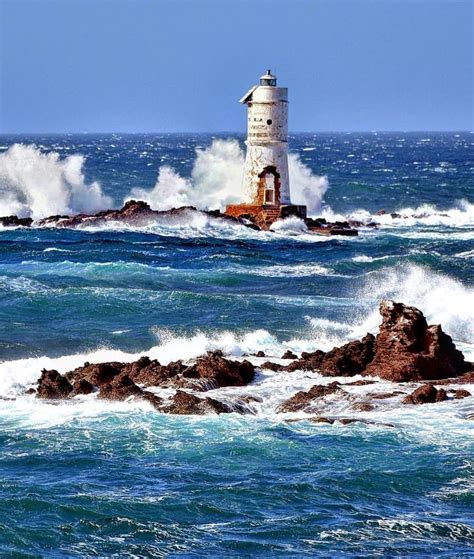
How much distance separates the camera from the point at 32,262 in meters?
39.6

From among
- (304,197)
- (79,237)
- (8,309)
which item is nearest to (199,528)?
(8,309)

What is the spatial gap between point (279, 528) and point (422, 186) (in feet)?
217

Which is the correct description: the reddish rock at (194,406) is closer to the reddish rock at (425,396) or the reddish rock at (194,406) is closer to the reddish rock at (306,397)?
the reddish rock at (306,397)

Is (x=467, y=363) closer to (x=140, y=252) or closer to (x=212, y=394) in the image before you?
(x=212, y=394)

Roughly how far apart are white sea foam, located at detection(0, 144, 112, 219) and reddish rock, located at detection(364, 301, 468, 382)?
125 feet

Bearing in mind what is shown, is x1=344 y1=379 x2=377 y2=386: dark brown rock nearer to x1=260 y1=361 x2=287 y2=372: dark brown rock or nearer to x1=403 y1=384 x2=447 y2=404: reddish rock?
x1=403 y1=384 x2=447 y2=404: reddish rock

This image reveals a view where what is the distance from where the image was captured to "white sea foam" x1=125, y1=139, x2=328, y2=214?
6188 cm

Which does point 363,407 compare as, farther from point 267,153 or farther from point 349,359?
point 267,153

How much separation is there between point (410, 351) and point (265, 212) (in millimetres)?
27779

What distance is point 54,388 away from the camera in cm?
2066

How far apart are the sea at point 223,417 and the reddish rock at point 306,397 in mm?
281

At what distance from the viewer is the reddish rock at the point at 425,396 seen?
20.0 meters

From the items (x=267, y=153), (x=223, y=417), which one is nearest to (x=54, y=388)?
(x=223, y=417)

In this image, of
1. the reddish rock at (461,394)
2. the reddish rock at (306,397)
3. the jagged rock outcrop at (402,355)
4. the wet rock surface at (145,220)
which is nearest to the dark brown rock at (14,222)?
the wet rock surface at (145,220)
